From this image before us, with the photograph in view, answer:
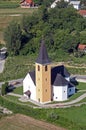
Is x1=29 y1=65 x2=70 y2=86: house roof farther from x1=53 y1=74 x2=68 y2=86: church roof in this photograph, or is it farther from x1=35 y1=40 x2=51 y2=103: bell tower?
x1=35 y1=40 x2=51 y2=103: bell tower

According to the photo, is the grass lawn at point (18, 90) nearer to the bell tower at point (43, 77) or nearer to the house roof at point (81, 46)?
the bell tower at point (43, 77)

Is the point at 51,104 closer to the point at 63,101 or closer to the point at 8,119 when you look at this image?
the point at 63,101

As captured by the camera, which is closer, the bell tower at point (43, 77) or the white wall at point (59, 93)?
the bell tower at point (43, 77)

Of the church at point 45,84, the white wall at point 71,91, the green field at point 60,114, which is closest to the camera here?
the green field at point 60,114

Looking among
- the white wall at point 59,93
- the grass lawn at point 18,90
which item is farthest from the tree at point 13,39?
the white wall at point 59,93

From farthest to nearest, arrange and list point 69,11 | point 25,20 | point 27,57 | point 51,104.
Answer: point 69,11
point 25,20
point 27,57
point 51,104

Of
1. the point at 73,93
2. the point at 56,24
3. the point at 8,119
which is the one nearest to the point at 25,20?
the point at 56,24
